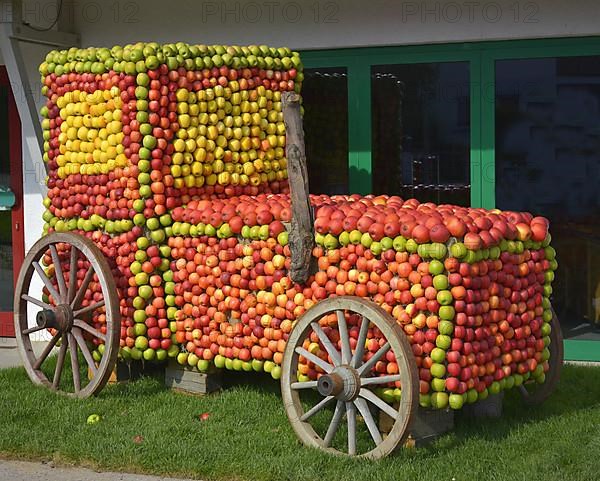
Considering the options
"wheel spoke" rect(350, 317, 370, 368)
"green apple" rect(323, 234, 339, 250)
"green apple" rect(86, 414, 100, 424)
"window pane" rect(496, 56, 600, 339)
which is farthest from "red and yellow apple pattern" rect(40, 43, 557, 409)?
"window pane" rect(496, 56, 600, 339)

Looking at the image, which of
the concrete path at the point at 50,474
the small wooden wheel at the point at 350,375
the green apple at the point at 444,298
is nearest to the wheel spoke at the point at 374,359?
the small wooden wheel at the point at 350,375

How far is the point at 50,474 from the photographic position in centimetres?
565

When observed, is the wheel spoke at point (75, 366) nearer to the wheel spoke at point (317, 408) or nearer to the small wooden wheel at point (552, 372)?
the wheel spoke at point (317, 408)

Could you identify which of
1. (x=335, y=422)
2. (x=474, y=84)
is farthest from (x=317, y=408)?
(x=474, y=84)

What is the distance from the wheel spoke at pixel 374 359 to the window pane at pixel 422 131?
2959mm

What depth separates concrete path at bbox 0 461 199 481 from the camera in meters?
5.56

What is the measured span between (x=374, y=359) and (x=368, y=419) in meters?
0.30

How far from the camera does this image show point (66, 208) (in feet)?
24.1

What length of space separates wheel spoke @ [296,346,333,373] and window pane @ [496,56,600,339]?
2.93m

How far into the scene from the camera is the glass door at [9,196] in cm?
948

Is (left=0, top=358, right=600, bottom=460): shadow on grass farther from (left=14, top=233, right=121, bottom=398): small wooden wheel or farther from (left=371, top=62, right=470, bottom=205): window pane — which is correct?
(left=371, top=62, right=470, bottom=205): window pane

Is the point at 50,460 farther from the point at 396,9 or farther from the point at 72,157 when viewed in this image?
the point at 396,9

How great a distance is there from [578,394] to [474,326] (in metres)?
1.66

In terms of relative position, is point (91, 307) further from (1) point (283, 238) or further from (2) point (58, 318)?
(1) point (283, 238)
